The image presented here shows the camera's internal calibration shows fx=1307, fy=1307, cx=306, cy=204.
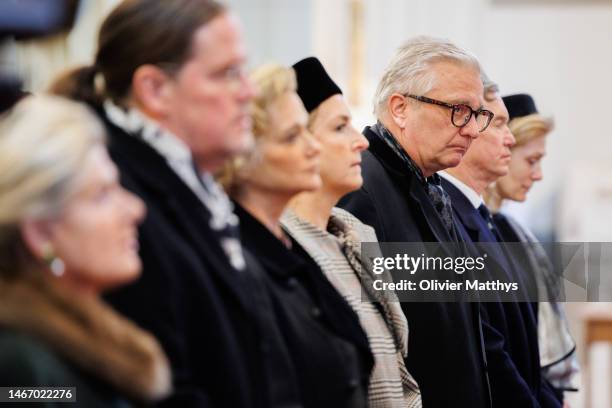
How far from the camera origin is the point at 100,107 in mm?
2943

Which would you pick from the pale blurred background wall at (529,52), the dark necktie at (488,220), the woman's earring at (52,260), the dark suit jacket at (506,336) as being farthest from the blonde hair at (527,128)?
the pale blurred background wall at (529,52)

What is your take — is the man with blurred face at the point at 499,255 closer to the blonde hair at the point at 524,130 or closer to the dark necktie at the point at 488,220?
the dark necktie at the point at 488,220

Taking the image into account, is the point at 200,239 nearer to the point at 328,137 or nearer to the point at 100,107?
the point at 100,107

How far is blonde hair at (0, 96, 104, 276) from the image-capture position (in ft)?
7.65

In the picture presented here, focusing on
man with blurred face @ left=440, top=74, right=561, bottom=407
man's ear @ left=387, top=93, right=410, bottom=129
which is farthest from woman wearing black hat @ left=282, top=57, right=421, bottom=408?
man with blurred face @ left=440, top=74, right=561, bottom=407

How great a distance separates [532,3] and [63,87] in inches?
403

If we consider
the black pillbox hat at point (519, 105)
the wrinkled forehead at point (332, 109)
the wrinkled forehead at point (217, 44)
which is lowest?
the black pillbox hat at point (519, 105)

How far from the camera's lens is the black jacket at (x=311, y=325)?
328 centimetres

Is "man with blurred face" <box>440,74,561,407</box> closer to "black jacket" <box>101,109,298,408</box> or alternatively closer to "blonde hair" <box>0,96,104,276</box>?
"black jacket" <box>101,109,298,408</box>

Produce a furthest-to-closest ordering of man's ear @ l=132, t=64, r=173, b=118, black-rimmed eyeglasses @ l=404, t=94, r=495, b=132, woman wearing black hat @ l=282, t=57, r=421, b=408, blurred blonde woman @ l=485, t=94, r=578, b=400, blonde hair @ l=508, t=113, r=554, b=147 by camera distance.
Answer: blonde hair @ l=508, t=113, r=554, b=147, blurred blonde woman @ l=485, t=94, r=578, b=400, black-rimmed eyeglasses @ l=404, t=94, r=495, b=132, woman wearing black hat @ l=282, t=57, r=421, b=408, man's ear @ l=132, t=64, r=173, b=118

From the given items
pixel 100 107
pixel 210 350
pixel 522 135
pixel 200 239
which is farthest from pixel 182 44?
pixel 522 135

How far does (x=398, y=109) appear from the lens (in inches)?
185

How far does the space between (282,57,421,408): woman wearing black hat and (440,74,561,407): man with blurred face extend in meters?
1.02

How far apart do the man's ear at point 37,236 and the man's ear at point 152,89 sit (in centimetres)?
57
